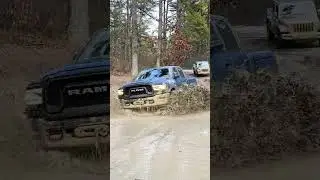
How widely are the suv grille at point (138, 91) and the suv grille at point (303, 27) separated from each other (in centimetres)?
171

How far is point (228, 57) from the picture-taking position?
502cm

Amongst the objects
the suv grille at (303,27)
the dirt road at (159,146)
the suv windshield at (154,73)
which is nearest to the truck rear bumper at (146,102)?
the dirt road at (159,146)

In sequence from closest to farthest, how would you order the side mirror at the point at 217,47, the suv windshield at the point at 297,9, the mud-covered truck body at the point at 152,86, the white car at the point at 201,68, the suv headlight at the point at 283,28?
the suv windshield at the point at 297,9
the suv headlight at the point at 283,28
the side mirror at the point at 217,47
the white car at the point at 201,68
the mud-covered truck body at the point at 152,86

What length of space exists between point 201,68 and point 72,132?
154 cm

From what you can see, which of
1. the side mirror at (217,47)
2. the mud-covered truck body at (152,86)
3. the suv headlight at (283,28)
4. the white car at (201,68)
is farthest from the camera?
the mud-covered truck body at (152,86)

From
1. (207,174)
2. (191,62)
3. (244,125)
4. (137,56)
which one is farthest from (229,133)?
(137,56)

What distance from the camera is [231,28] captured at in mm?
4961

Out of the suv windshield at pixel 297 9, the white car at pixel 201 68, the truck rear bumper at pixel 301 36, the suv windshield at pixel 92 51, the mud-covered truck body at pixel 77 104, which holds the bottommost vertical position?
the mud-covered truck body at pixel 77 104

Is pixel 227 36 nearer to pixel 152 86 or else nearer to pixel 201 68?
pixel 201 68

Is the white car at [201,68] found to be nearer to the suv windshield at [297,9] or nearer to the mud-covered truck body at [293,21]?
the mud-covered truck body at [293,21]

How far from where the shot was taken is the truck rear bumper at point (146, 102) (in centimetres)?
550

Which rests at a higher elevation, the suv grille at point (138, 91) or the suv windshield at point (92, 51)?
the suv windshield at point (92, 51)

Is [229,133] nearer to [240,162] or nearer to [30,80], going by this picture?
[240,162]

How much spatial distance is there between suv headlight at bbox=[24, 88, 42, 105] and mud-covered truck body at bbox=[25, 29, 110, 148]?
0.01 meters
